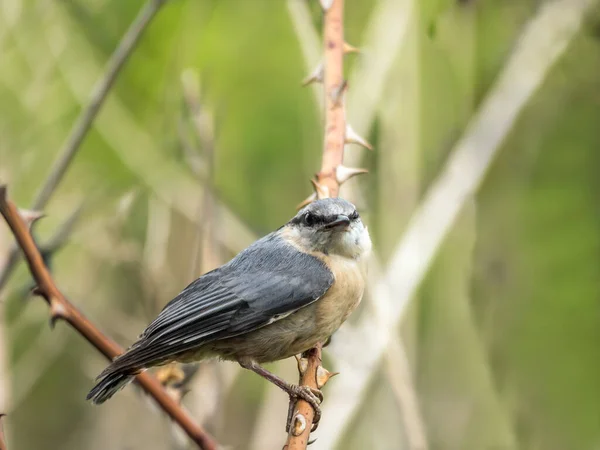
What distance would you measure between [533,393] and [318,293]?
189 centimetres

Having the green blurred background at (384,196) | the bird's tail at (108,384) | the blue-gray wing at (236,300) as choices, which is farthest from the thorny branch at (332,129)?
the green blurred background at (384,196)

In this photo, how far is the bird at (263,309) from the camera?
2.52 meters

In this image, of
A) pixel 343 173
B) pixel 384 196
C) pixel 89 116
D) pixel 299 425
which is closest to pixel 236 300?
pixel 343 173

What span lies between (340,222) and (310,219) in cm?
14

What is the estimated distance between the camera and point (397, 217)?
3.72m

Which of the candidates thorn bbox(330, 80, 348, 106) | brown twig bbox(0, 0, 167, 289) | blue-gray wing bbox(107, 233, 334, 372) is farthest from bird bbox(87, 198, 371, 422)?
brown twig bbox(0, 0, 167, 289)

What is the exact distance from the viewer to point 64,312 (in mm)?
1872

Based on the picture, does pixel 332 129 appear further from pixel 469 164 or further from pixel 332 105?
pixel 469 164

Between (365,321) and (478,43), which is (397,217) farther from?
(478,43)

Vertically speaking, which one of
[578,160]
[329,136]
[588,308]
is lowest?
[588,308]

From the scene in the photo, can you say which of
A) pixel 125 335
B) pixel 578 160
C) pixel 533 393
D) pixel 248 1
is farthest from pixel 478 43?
pixel 125 335

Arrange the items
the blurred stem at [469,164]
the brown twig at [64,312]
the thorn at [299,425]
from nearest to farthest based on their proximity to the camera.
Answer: the brown twig at [64,312] < the thorn at [299,425] < the blurred stem at [469,164]

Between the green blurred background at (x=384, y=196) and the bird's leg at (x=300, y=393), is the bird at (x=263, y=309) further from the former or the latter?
the green blurred background at (x=384, y=196)

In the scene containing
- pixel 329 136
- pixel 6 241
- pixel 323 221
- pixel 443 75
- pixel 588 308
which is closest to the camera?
pixel 329 136
